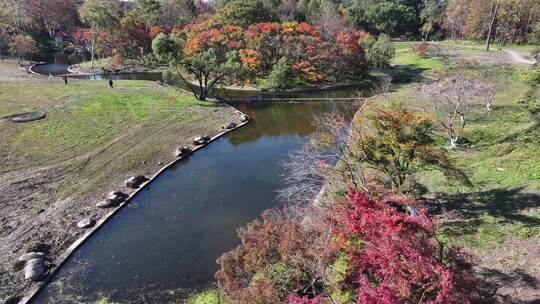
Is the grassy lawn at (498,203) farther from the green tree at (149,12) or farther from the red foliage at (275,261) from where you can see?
the green tree at (149,12)

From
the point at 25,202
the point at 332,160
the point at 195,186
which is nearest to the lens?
the point at 25,202

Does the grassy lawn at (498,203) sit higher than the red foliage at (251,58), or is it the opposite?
the red foliage at (251,58)

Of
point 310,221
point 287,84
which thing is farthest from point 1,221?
point 287,84

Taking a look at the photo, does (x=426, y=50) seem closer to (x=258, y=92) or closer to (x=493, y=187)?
(x=258, y=92)

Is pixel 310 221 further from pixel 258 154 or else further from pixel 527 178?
pixel 258 154

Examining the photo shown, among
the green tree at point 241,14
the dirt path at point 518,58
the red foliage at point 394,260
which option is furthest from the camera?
the green tree at point 241,14

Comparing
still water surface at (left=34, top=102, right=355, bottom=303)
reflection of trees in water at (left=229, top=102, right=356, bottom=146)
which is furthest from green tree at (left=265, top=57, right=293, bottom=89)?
still water surface at (left=34, top=102, right=355, bottom=303)

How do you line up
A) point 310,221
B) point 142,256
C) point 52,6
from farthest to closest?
point 52,6 → point 142,256 → point 310,221

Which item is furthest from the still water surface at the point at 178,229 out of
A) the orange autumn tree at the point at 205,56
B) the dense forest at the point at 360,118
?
the orange autumn tree at the point at 205,56
